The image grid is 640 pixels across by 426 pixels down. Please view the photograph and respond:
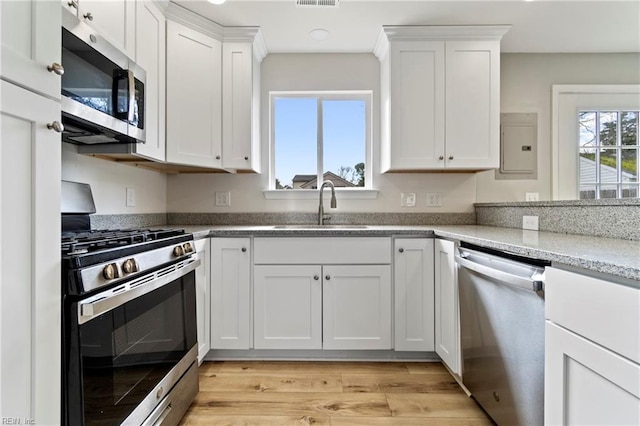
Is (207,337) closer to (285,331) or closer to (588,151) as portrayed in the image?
(285,331)

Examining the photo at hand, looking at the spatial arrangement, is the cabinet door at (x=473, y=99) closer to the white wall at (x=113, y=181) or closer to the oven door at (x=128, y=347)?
the oven door at (x=128, y=347)

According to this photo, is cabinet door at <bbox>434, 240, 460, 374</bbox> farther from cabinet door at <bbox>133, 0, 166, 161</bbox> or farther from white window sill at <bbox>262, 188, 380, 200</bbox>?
cabinet door at <bbox>133, 0, 166, 161</bbox>

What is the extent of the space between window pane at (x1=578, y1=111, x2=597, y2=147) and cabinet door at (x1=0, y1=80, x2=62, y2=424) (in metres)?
3.36

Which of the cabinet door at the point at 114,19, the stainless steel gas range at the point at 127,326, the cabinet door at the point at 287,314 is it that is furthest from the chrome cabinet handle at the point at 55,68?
the cabinet door at the point at 287,314

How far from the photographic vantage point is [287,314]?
6.50 ft

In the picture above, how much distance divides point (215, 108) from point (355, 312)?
167 centimetres

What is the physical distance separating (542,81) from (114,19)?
3034mm

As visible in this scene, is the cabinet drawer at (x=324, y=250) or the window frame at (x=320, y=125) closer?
the cabinet drawer at (x=324, y=250)

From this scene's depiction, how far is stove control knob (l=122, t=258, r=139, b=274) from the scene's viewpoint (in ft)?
3.43

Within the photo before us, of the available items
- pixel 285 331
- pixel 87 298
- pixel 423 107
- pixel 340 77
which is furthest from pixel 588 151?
pixel 87 298

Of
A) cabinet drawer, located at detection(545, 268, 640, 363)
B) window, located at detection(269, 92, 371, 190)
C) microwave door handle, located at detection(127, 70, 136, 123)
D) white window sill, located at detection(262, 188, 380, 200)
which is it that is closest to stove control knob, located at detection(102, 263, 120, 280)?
microwave door handle, located at detection(127, 70, 136, 123)

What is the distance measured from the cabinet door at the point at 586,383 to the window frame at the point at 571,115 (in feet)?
6.96

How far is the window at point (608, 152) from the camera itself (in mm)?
2592

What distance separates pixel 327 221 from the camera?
2.55m
